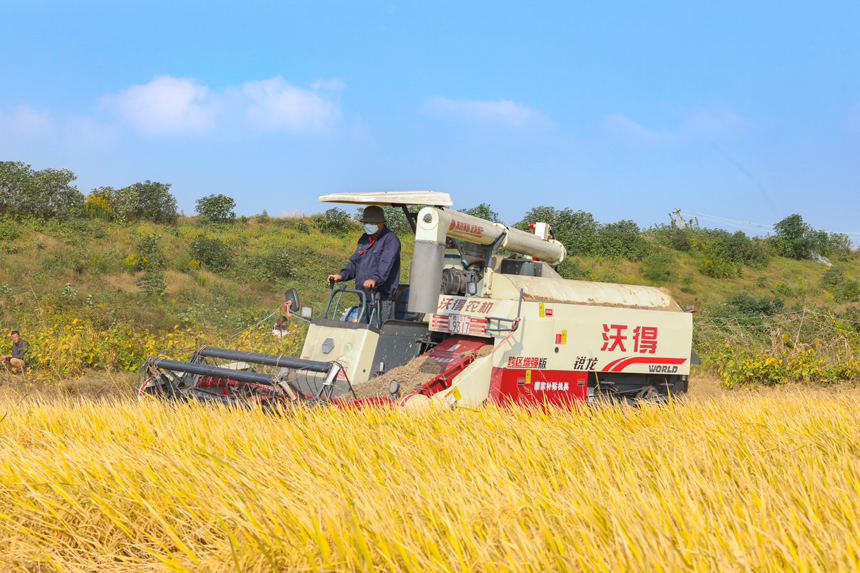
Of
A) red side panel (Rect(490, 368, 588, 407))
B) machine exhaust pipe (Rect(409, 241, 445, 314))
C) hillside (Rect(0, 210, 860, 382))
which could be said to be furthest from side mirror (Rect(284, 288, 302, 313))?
hillside (Rect(0, 210, 860, 382))

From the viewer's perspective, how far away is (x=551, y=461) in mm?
3598

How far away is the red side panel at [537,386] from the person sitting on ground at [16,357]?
7538mm

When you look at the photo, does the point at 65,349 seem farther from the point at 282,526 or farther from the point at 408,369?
the point at 282,526

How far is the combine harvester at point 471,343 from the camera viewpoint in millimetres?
6066

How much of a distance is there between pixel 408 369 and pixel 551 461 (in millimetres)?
2918

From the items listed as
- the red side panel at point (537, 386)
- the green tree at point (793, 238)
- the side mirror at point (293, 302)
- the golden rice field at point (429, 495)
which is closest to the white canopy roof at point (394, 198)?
the side mirror at point (293, 302)

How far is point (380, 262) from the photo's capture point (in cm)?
725

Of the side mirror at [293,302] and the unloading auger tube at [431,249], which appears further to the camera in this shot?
the side mirror at [293,302]

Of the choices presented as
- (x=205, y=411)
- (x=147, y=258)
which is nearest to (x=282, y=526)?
(x=205, y=411)

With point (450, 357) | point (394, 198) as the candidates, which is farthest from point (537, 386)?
point (394, 198)

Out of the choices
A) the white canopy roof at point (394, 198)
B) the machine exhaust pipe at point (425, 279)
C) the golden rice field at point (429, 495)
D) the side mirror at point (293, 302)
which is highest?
the white canopy roof at point (394, 198)

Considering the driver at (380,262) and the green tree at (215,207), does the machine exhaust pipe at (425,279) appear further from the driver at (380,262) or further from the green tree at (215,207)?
the green tree at (215,207)

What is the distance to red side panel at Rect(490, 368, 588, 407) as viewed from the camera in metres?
6.23

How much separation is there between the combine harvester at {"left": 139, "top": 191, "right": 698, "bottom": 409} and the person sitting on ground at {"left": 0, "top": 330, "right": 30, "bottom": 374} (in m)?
4.26
